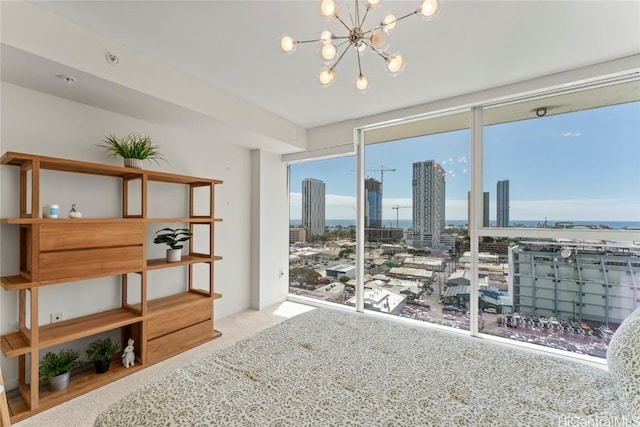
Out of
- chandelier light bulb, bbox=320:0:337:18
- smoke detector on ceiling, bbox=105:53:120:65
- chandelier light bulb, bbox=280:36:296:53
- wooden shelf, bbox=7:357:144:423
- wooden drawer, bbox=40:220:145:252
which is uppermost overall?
smoke detector on ceiling, bbox=105:53:120:65

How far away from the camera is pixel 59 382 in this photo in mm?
2127

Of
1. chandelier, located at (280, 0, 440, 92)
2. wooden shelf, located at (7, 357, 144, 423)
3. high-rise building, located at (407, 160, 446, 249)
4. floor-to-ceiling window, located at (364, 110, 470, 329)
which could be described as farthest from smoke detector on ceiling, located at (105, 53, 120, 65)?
high-rise building, located at (407, 160, 446, 249)

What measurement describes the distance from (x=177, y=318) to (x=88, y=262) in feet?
3.23

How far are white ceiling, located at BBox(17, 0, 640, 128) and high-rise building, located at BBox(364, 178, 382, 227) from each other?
126cm

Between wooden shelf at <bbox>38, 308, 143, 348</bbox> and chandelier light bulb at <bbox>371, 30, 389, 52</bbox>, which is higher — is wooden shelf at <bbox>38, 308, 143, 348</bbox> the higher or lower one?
the lower one

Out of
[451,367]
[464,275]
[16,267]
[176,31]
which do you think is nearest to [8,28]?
[176,31]

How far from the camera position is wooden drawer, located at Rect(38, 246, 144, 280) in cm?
202

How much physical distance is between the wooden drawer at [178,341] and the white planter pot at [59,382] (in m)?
0.56

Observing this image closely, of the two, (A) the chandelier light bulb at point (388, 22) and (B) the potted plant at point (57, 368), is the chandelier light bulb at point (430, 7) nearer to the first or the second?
(A) the chandelier light bulb at point (388, 22)

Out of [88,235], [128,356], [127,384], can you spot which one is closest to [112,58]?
[88,235]

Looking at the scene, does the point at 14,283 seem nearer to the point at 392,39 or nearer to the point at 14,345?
the point at 14,345

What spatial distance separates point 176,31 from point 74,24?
65 cm

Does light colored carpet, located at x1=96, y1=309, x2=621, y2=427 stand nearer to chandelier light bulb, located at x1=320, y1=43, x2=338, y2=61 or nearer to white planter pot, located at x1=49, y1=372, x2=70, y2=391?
white planter pot, located at x1=49, y1=372, x2=70, y2=391

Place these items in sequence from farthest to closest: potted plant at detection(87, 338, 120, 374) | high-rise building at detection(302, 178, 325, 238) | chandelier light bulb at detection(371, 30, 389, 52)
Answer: high-rise building at detection(302, 178, 325, 238)
potted plant at detection(87, 338, 120, 374)
chandelier light bulb at detection(371, 30, 389, 52)
